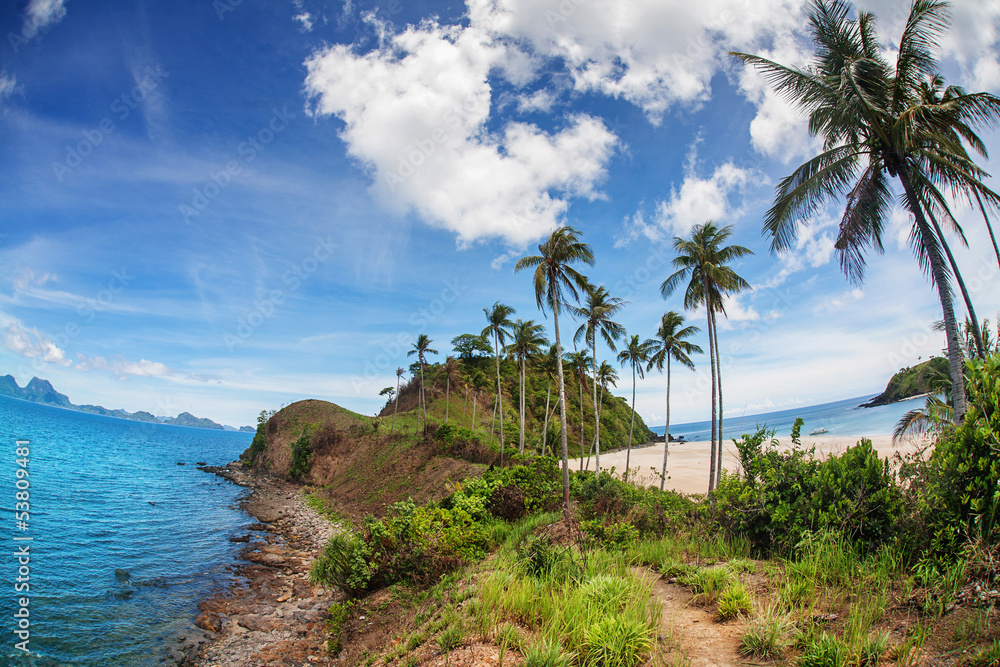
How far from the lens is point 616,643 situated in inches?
173

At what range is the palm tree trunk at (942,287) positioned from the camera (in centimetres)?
820

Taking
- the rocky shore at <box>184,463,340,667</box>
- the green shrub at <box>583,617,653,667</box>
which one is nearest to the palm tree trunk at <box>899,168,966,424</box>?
the green shrub at <box>583,617,653,667</box>

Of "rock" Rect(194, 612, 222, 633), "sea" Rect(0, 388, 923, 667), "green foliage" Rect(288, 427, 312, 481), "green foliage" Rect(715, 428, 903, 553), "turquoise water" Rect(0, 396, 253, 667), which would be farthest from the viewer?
"green foliage" Rect(288, 427, 312, 481)

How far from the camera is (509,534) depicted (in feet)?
39.8

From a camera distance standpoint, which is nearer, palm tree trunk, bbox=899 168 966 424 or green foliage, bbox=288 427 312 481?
palm tree trunk, bbox=899 168 966 424

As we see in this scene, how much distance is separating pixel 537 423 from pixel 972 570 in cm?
5603

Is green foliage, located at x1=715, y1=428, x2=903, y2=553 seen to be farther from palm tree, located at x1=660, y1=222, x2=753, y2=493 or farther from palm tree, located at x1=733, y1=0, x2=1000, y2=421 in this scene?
palm tree, located at x1=660, y1=222, x2=753, y2=493

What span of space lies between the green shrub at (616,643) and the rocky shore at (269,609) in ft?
25.0

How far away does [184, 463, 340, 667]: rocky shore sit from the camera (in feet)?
33.5

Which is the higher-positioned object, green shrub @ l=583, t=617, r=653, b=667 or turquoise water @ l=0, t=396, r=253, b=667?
green shrub @ l=583, t=617, r=653, b=667

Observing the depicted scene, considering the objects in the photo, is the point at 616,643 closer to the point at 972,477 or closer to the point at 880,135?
the point at 972,477

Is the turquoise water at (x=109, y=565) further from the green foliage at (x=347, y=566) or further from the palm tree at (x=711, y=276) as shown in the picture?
the palm tree at (x=711, y=276)

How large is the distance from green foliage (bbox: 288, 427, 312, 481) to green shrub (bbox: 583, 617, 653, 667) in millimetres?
44371

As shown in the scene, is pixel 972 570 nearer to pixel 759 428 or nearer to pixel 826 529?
pixel 826 529
